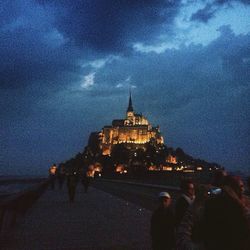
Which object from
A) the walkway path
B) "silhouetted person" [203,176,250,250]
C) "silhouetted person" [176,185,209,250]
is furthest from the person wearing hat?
the walkway path

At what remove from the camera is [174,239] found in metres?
5.75

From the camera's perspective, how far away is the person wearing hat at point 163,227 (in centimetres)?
573

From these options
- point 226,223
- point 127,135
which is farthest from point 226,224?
point 127,135

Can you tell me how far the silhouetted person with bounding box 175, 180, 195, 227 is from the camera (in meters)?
5.79

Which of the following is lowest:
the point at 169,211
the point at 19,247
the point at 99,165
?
the point at 19,247

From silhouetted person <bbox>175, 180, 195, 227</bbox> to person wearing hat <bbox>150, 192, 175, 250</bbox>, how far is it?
0.09 m

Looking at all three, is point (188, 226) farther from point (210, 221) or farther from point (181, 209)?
point (210, 221)

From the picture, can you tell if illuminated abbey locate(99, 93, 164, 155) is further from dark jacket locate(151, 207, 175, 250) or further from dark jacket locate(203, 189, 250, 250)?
dark jacket locate(203, 189, 250, 250)

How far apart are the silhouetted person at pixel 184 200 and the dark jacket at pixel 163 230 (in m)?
0.09

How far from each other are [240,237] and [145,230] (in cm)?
778

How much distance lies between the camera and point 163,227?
19.0 feet

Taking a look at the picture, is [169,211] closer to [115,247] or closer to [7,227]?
[115,247]

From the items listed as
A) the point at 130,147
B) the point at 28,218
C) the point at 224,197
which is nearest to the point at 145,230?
the point at 28,218

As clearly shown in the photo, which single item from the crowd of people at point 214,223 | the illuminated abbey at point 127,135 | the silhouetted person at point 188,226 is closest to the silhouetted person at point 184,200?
the crowd of people at point 214,223
